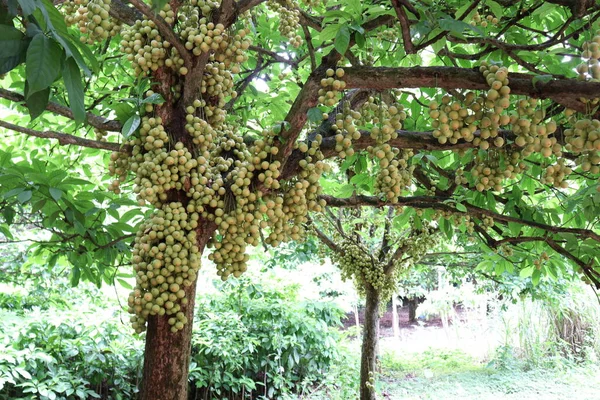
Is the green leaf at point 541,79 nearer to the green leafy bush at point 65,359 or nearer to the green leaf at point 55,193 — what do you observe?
the green leaf at point 55,193

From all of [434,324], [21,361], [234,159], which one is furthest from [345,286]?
[234,159]

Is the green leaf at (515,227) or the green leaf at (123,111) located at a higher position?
the green leaf at (123,111)

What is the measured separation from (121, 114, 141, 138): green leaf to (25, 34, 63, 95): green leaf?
799 millimetres

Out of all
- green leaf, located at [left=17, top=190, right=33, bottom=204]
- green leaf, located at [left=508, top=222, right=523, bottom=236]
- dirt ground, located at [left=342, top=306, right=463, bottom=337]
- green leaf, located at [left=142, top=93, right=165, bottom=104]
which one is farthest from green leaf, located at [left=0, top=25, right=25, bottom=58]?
dirt ground, located at [left=342, top=306, right=463, bottom=337]

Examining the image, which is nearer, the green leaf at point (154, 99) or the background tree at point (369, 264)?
the green leaf at point (154, 99)

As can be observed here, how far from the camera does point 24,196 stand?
195cm

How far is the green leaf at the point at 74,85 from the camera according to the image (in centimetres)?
87

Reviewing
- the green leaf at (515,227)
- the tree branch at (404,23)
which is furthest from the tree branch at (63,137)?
the green leaf at (515,227)

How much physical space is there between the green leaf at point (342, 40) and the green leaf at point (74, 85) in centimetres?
89

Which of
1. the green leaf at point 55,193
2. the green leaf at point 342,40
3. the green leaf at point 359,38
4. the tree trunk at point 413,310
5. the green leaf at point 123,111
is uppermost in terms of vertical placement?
the green leaf at point 359,38

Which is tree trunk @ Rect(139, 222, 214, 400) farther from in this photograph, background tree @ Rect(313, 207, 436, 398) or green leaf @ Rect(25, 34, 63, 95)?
background tree @ Rect(313, 207, 436, 398)

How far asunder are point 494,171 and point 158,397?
4.72 feet

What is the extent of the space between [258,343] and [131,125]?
4171mm

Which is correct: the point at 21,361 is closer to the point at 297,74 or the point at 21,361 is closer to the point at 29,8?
the point at 297,74
